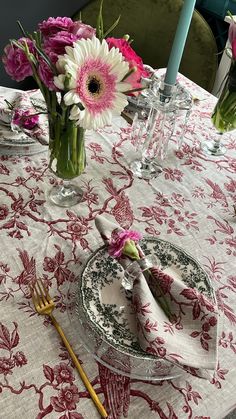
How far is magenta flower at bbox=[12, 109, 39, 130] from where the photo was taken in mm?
836

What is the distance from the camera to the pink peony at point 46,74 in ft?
A: 1.82

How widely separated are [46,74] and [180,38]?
0.28m

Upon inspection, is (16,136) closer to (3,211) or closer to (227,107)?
(3,211)

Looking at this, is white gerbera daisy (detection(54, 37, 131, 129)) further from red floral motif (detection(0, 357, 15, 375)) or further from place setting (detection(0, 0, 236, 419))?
red floral motif (detection(0, 357, 15, 375))

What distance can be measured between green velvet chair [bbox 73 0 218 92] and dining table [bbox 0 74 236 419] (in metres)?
0.53

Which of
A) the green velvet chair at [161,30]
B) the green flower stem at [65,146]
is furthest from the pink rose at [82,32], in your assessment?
the green velvet chair at [161,30]

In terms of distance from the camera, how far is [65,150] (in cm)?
66

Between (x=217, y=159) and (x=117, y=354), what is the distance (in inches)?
23.4

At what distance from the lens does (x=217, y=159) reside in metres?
0.96

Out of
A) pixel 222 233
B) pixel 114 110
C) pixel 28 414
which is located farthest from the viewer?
pixel 222 233

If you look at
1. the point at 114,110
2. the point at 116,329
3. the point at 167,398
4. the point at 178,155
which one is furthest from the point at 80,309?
the point at 178,155

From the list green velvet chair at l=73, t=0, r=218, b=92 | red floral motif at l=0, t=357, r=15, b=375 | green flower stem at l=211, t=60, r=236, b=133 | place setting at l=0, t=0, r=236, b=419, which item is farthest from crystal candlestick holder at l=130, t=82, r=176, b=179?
green velvet chair at l=73, t=0, r=218, b=92

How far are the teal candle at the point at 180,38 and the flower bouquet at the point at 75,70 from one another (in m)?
0.13

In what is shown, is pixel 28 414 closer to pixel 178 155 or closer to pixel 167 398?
pixel 167 398
